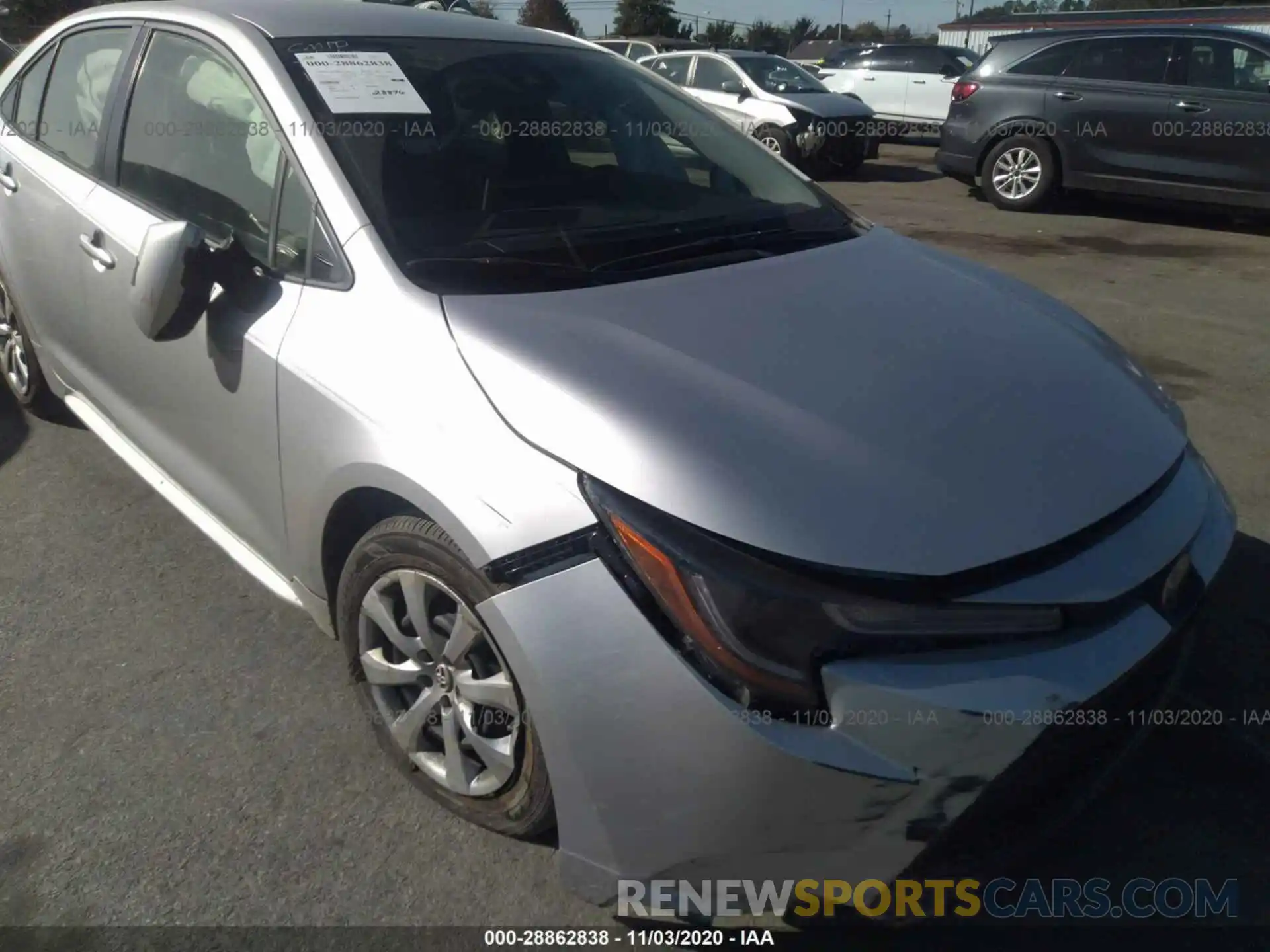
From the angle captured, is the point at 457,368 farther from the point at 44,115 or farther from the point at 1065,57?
the point at 1065,57

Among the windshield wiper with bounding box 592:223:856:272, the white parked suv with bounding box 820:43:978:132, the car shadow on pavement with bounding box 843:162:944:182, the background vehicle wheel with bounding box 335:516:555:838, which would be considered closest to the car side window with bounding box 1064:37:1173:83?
the car shadow on pavement with bounding box 843:162:944:182

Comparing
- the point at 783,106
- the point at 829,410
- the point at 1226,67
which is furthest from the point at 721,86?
the point at 829,410

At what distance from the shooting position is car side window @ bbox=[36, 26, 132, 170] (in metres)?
3.32

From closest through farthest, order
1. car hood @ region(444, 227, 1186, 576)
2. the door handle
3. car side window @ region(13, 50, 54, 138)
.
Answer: car hood @ region(444, 227, 1186, 576) < the door handle < car side window @ region(13, 50, 54, 138)

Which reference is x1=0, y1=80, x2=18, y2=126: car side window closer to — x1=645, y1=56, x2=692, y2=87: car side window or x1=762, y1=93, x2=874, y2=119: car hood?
x1=762, y1=93, x2=874, y2=119: car hood

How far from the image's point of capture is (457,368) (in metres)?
2.00

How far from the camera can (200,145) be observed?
9.24 ft

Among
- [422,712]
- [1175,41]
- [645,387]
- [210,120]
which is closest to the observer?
[645,387]

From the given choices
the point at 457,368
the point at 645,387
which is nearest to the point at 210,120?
the point at 457,368

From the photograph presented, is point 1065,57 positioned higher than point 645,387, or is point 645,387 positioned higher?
point 1065,57

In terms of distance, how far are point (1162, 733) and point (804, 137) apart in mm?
10395

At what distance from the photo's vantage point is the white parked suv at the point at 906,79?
15117mm

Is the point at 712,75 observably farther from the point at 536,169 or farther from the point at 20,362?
the point at 536,169

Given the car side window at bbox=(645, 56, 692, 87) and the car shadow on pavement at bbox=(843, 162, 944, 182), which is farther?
the car side window at bbox=(645, 56, 692, 87)
